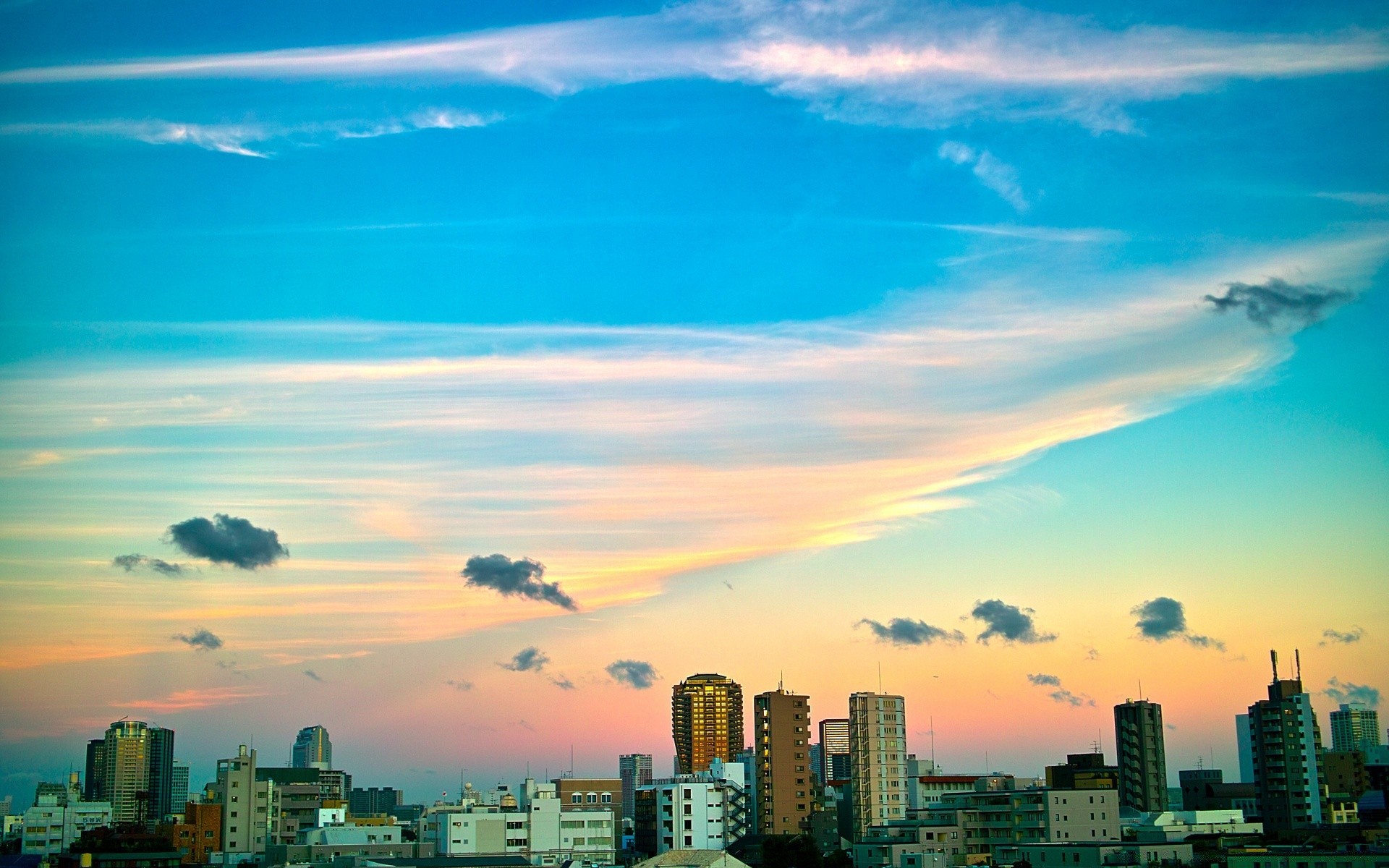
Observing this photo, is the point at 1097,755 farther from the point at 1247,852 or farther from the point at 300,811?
the point at 300,811

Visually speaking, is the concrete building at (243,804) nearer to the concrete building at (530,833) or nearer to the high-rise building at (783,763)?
the concrete building at (530,833)

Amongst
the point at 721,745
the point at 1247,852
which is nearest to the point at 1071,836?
the point at 1247,852

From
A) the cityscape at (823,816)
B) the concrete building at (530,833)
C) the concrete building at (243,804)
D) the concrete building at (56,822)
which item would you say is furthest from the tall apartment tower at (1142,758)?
the concrete building at (56,822)

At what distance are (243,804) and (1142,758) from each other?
4443cm

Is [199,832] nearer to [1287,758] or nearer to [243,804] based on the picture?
[243,804]

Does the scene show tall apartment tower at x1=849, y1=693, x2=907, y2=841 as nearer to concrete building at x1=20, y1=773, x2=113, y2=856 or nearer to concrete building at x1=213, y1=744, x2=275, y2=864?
concrete building at x1=213, y1=744, x2=275, y2=864

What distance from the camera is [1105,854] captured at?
4912 cm

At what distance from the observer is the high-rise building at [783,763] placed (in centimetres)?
6944

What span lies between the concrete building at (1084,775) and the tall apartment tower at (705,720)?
47212 mm

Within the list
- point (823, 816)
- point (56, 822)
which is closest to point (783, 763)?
point (823, 816)

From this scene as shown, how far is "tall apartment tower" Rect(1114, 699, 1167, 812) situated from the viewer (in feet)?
251

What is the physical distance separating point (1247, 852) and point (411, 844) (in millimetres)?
31311

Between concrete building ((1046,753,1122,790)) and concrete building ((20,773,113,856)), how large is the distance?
42.2m

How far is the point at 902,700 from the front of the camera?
2842 inches
